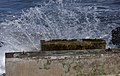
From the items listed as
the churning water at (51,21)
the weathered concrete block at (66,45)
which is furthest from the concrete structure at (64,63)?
the churning water at (51,21)

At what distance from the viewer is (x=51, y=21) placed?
38.2ft

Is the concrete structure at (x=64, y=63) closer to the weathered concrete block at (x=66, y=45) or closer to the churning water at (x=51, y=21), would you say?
the weathered concrete block at (x=66, y=45)

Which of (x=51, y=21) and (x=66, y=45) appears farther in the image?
(x=51, y=21)

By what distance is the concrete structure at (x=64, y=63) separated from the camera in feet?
12.4

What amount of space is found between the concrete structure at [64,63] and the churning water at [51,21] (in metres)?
2.95

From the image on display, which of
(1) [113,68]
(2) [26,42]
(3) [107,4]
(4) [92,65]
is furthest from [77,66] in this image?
(3) [107,4]

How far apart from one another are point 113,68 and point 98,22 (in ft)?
25.8

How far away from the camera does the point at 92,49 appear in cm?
406

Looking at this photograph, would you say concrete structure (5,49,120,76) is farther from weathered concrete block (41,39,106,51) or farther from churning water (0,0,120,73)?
churning water (0,0,120,73)

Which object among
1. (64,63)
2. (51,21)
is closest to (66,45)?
(64,63)

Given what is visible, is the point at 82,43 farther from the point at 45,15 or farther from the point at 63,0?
the point at 63,0

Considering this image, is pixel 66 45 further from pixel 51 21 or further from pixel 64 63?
pixel 51 21

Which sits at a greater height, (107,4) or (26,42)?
(107,4)

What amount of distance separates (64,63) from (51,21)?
7.88 meters
